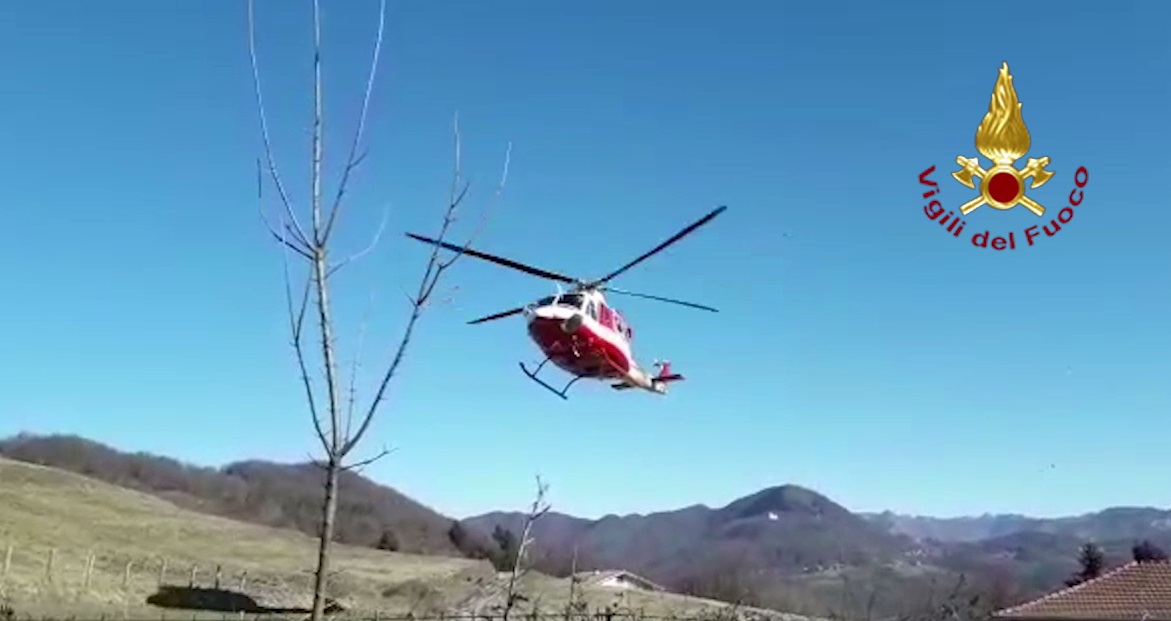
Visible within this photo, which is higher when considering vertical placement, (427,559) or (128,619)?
(427,559)

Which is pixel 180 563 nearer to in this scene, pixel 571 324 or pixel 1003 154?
pixel 571 324

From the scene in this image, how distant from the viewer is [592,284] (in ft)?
88.9

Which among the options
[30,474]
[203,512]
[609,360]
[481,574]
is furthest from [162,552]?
[609,360]

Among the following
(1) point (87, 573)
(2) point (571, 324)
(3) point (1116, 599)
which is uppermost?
(2) point (571, 324)

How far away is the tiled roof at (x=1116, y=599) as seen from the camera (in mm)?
37031

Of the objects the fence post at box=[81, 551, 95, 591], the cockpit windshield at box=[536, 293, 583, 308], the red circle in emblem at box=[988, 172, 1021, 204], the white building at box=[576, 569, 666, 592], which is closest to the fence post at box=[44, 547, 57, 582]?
the fence post at box=[81, 551, 95, 591]

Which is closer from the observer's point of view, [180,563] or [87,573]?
[87,573]

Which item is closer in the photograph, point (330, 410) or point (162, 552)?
point (330, 410)

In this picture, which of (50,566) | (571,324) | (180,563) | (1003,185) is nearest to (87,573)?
(50,566)

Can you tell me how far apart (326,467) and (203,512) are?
10865 cm

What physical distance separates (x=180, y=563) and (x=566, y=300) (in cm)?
5038

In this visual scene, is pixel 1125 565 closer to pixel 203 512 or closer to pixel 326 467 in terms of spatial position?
pixel 326 467

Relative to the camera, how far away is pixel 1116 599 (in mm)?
38188

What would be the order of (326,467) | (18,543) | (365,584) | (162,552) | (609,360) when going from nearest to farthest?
(326,467) → (609,360) → (18,543) → (365,584) → (162,552)
